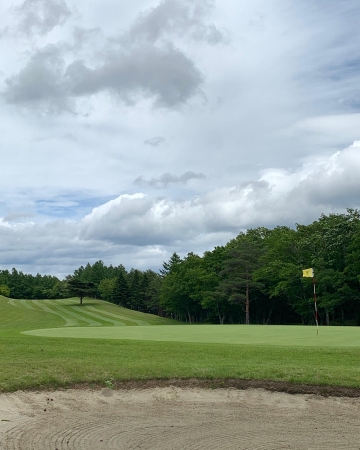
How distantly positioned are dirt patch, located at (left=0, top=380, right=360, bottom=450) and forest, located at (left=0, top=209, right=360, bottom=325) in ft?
160

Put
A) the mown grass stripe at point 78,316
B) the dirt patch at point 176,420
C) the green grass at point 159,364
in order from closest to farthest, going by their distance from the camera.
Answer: the dirt patch at point 176,420
the green grass at point 159,364
the mown grass stripe at point 78,316

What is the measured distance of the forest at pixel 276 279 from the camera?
58594 mm

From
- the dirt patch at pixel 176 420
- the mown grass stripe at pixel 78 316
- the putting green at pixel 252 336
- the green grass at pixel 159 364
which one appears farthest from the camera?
the mown grass stripe at pixel 78 316

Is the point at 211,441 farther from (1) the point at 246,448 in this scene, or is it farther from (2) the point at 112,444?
(2) the point at 112,444

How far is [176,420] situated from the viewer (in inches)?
340

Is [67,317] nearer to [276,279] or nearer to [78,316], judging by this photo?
[78,316]

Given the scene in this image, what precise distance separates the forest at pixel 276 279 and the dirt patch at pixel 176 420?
48817 mm

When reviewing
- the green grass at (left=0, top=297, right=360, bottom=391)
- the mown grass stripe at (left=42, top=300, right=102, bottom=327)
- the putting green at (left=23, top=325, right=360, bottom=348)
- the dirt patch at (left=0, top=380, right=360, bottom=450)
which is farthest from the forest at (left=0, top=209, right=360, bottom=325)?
the dirt patch at (left=0, top=380, right=360, bottom=450)

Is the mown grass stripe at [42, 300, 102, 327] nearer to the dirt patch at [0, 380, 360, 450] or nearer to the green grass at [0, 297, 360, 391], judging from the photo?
the green grass at [0, 297, 360, 391]

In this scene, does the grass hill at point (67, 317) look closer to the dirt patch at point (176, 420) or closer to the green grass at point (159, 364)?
the green grass at point (159, 364)

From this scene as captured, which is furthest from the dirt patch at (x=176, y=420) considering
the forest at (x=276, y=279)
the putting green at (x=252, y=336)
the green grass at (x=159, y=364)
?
the forest at (x=276, y=279)

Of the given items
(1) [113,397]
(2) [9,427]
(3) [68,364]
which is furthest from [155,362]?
(2) [9,427]

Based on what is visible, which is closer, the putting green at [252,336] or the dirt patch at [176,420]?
the dirt patch at [176,420]

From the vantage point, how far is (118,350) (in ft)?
55.2
